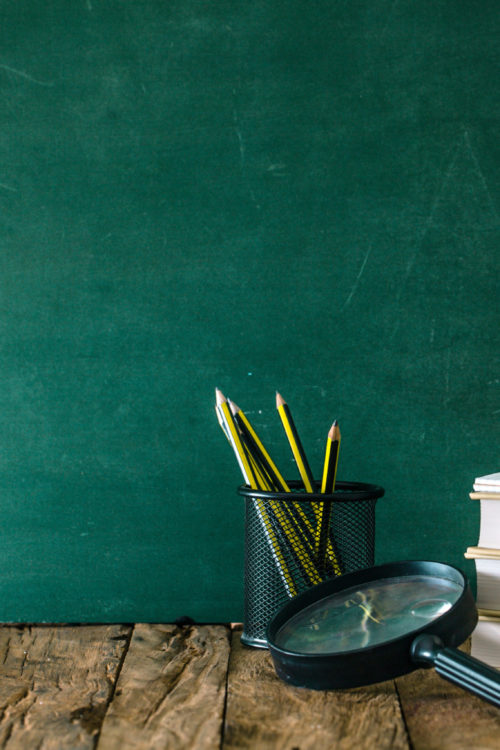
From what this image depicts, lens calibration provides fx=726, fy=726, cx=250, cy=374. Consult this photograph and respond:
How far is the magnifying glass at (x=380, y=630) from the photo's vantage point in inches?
22.0

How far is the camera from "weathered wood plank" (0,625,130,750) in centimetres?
59

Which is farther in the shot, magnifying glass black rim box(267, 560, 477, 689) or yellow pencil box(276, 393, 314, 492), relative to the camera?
yellow pencil box(276, 393, 314, 492)

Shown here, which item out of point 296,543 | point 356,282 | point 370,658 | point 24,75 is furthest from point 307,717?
point 24,75

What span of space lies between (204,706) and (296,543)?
0.63ft

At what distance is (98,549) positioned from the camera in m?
0.90

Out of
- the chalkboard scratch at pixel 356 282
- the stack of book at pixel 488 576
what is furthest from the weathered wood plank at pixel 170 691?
the chalkboard scratch at pixel 356 282

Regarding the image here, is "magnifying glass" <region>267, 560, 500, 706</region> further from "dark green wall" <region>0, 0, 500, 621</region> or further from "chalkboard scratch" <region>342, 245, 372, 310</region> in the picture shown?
"chalkboard scratch" <region>342, 245, 372, 310</region>

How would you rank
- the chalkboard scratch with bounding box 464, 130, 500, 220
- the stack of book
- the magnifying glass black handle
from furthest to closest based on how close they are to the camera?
the chalkboard scratch with bounding box 464, 130, 500, 220, the stack of book, the magnifying glass black handle

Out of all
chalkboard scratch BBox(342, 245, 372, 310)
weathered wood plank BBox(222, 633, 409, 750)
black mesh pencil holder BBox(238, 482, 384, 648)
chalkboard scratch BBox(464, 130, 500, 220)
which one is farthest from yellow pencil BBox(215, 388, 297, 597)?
chalkboard scratch BBox(464, 130, 500, 220)

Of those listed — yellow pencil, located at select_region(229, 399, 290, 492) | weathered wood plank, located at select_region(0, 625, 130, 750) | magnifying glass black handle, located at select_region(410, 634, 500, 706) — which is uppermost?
yellow pencil, located at select_region(229, 399, 290, 492)

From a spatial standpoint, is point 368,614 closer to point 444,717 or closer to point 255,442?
point 444,717

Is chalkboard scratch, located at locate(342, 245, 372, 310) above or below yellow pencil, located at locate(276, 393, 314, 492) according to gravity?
above

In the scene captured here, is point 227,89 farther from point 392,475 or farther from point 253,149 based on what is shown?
point 392,475

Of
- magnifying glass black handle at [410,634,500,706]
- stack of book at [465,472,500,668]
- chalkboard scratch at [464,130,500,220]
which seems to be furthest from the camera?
chalkboard scratch at [464,130,500,220]
